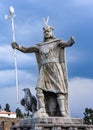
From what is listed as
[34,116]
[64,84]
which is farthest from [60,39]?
[34,116]

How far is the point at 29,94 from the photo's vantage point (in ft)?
57.9

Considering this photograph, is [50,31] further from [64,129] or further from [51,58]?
[64,129]

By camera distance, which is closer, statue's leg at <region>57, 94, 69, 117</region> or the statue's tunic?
statue's leg at <region>57, 94, 69, 117</region>

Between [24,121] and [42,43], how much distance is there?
114 inches

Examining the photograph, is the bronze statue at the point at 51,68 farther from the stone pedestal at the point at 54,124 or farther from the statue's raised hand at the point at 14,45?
the stone pedestal at the point at 54,124

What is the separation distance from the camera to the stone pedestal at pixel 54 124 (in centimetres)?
1609

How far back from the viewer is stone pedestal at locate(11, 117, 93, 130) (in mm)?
16094

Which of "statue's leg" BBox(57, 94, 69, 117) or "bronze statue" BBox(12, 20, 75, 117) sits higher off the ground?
"bronze statue" BBox(12, 20, 75, 117)

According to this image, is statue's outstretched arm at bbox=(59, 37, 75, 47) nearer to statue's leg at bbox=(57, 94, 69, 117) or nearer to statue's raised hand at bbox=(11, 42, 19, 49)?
statue's raised hand at bbox=(11, 42, 19, 49)


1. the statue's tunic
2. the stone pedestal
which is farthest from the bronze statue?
the stone pedestal

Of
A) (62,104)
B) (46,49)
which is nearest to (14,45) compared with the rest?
(46,49)

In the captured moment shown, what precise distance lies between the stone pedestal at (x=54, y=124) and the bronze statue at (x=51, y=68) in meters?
0.39

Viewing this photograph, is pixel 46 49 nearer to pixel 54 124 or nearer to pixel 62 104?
pixel 62 104

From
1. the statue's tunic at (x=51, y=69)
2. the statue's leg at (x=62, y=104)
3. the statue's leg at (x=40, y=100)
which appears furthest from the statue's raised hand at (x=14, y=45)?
the statue's leg at (x=62, y=104)
